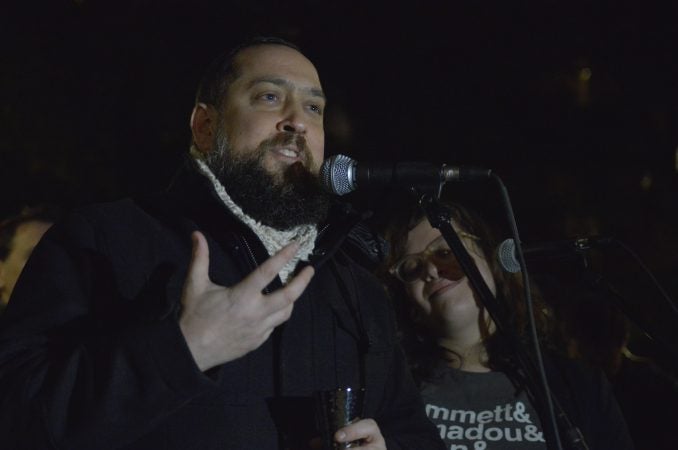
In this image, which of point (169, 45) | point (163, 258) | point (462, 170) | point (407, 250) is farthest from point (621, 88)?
point (163, 258)

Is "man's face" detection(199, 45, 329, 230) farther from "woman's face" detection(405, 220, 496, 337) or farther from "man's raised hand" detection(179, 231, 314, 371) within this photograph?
"woman's face" detection(405, 220, 496, 337)

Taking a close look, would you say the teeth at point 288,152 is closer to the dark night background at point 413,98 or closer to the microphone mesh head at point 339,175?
the microphone mesh head at point 339,175

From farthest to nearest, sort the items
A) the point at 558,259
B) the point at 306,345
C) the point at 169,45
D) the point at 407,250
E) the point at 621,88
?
the point at 621,88, the point at 169,45, the point at 407,250, the point at 558,259, the point at 306,345

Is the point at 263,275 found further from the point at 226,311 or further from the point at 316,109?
the point at 316,109

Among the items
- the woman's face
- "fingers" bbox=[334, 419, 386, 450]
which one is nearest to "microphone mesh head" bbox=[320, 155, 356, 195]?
"fingers" bbox=[334, 419, 386, 450]

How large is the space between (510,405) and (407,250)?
891mm

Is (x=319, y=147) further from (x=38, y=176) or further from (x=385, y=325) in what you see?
(x=38, y=176)

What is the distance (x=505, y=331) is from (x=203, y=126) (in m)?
1.39

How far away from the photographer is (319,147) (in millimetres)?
2627

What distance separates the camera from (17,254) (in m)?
4.04

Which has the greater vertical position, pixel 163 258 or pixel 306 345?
pixel 163 258

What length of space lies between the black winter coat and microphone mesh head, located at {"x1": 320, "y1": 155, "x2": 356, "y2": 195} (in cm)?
16

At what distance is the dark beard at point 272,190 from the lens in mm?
2502

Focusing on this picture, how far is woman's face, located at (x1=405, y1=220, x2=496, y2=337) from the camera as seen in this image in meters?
3.33
